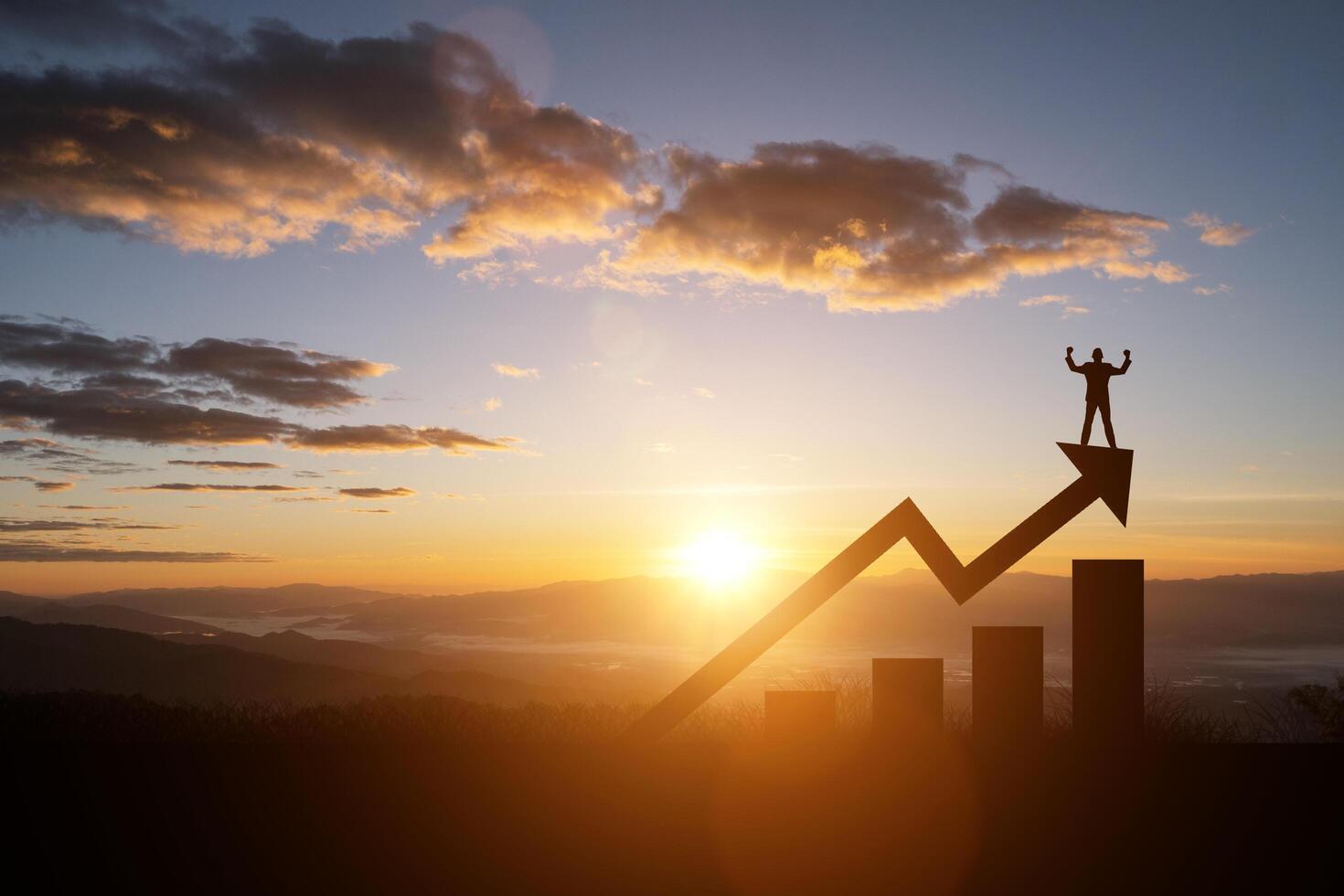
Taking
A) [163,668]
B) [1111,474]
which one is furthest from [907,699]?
[163,668]

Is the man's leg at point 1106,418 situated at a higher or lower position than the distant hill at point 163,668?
higher

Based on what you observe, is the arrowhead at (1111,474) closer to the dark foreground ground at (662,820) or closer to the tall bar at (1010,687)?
the tall bar at (1010,687)

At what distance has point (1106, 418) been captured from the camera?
11.6 meters

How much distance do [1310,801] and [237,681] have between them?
2030 inches

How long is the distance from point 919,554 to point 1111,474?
89.9 inches

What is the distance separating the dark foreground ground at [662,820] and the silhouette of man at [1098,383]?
3611 millimetres

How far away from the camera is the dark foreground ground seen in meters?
7.20

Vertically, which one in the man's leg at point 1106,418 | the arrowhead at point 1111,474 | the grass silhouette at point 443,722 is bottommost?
the grass silhouette at point 443,722

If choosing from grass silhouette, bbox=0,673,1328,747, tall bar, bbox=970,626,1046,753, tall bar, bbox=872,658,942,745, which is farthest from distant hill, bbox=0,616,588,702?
tall bar, bbox=970,626,1046,753

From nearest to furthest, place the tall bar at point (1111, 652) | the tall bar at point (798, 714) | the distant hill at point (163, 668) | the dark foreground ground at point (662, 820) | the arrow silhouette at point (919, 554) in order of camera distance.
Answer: the dark foreground ground at point (662, 820), the tall bar at point (798, 714), the tall bar at point (1111, 652), the arrow silhouette at point (919, 554), the distant hill at point (163, 668)

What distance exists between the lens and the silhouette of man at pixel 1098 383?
1149 centimetres

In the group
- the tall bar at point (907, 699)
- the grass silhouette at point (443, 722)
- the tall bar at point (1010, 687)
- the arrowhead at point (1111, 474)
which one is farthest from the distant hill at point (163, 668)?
the arrowhead at point (1111, 474)

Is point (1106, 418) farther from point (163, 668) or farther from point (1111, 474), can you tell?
point (163, 668)

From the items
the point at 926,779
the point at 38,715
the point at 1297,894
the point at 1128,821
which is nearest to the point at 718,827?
the point at 926,779
